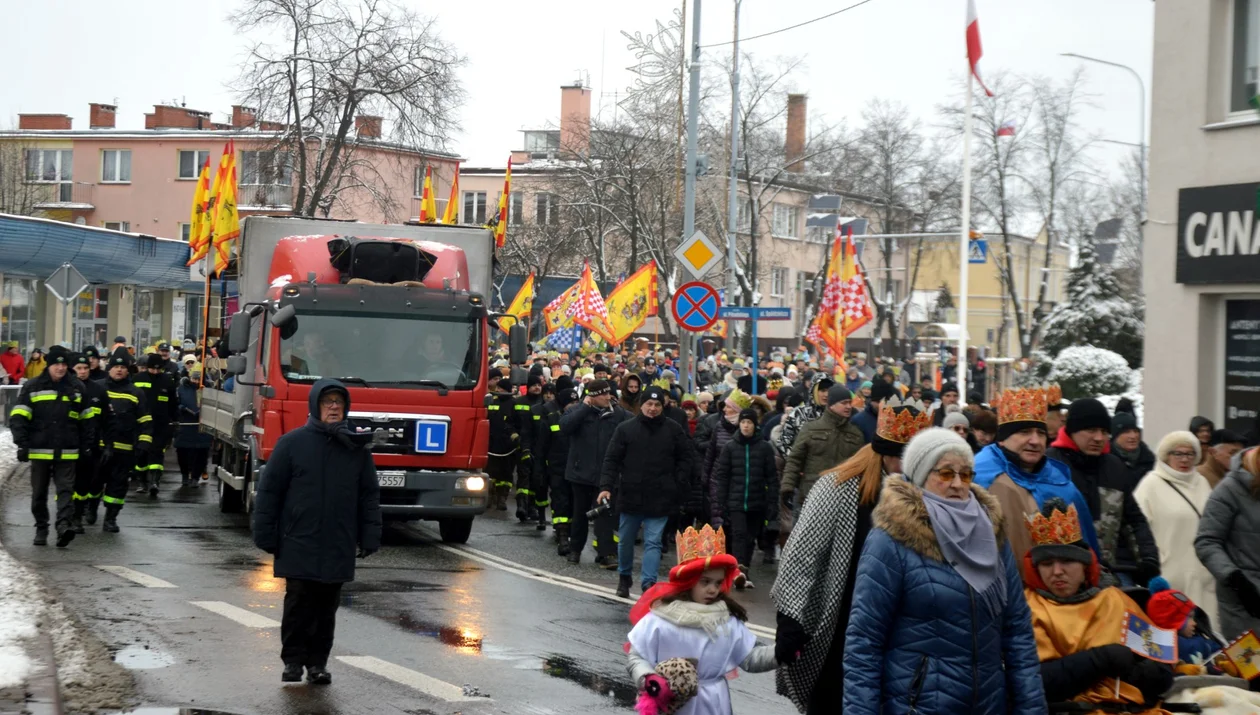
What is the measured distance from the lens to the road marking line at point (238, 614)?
440 inches

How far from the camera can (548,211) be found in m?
65.4

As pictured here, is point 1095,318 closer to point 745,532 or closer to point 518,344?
point 518,344

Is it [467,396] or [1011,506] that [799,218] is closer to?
[467,396]

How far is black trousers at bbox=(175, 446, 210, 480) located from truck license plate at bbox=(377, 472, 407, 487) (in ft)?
25.9

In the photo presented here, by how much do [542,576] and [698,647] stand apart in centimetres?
868

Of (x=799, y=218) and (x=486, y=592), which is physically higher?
(x=799, y=218)

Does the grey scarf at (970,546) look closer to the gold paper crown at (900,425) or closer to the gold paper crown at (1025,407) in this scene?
the gold paper crown at (900,425)

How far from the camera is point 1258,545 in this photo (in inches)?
322

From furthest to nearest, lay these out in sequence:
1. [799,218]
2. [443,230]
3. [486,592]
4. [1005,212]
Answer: [799,218]
[1005,212]
[443,230]
[486,592]

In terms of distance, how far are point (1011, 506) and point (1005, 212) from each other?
47.7 metres

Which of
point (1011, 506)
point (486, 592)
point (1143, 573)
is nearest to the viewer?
point (1011, 506)

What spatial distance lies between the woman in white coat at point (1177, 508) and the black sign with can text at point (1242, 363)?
23.2 feet

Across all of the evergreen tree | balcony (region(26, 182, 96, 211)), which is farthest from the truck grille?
balcony (region(26, 182, 96, 211))

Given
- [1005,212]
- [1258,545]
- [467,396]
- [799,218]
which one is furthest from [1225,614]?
[799,218]
